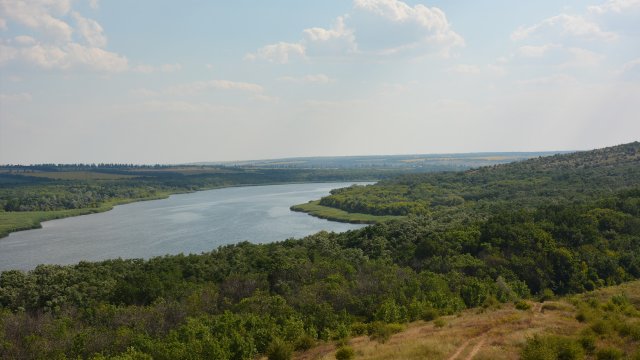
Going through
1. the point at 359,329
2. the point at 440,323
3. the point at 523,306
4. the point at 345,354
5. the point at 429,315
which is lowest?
the point at 359,329

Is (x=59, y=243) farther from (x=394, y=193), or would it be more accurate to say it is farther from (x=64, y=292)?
(x=394, y=193)

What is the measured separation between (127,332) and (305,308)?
14.0m

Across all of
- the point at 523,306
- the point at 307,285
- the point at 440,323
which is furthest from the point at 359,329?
the point at 307,285

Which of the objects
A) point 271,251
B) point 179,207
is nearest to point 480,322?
point 271,251

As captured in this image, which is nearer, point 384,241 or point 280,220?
point 384,241

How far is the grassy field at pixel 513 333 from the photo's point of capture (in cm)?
2631

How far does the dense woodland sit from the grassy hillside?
96.9 feet

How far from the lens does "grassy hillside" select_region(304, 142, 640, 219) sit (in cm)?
11575

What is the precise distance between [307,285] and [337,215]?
91.5m

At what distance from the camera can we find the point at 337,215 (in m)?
143

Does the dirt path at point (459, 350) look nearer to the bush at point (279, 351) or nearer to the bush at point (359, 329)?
the bush at point (359, 329)

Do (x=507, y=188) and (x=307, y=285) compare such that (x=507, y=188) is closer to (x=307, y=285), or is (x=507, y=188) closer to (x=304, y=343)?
(x=307, y=285)

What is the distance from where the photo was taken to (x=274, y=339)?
33.4m

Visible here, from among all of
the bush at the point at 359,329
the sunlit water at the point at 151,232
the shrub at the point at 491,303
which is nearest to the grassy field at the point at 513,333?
the bush at the point at 359,329
